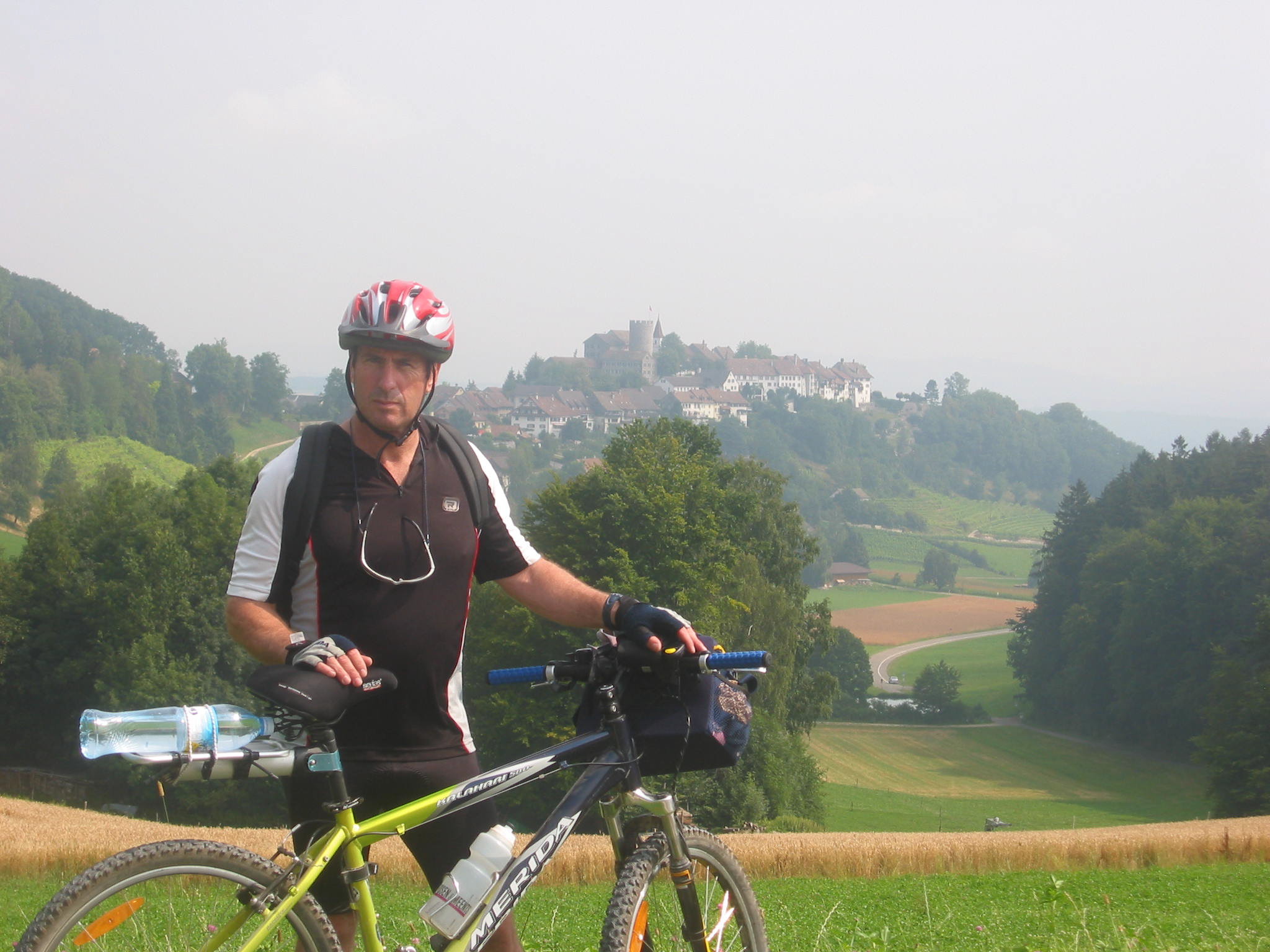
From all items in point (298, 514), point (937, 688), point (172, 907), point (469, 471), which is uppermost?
point (469, 471)

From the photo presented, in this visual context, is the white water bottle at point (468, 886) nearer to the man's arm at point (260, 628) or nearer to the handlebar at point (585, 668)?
the handlebar at point (585, 668)

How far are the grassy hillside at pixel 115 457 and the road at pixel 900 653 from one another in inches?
2268

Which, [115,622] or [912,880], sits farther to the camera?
[115,622]

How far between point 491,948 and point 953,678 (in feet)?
240

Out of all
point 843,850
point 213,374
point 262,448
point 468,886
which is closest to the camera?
point 468,886

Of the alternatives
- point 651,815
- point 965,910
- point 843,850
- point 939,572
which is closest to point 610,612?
point 651,815

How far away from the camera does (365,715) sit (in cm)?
330

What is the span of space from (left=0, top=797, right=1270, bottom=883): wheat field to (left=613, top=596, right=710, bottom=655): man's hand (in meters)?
12.5

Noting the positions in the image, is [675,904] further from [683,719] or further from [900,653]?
[900,653]

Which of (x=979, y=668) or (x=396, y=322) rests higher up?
(x=396, y=322)

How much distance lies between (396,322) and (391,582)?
72 centimetres

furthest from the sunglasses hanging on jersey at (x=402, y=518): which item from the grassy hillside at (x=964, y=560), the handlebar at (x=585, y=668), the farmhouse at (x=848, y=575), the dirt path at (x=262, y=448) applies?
the dirt path at (x=262, y=448)

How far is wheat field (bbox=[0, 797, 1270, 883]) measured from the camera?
615 inches

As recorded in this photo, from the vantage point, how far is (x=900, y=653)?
90375 mm
